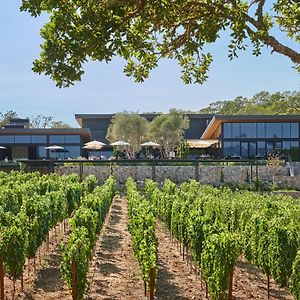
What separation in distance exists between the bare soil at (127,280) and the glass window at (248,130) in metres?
28.0

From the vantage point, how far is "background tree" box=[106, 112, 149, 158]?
149ft

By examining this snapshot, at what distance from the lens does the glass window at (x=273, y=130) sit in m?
37.9

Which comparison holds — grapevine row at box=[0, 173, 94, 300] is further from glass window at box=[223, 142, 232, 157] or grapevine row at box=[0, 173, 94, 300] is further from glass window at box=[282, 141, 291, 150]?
glass window at box=[282, 141, 291, 150]

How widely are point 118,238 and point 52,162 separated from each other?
1549 centimetres

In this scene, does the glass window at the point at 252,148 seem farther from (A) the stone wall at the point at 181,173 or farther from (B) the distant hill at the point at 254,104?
(B) the distant hill at the point at 254,104

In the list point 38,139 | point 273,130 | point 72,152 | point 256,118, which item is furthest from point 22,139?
point 273,130

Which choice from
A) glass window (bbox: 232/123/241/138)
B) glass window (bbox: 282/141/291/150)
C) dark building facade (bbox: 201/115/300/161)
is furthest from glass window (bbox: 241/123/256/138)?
glass window (bbox: 282/141/291/150)

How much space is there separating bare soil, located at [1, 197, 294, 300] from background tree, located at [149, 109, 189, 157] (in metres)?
35.1

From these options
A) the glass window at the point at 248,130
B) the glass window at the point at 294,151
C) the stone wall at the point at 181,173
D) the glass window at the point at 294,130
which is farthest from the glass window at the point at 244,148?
the stone wall at the point at 181,173

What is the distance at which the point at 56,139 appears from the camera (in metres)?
41.0

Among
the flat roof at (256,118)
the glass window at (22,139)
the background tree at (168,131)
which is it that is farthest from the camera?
the background tree at (168,131)

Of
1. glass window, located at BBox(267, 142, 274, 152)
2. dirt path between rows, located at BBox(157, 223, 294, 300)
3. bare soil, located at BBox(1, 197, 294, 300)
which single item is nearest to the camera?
bare soil, located at BBox(1, 197, 294, 300)

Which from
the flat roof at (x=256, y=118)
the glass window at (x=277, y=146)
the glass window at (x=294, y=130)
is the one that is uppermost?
the flat roof at (x=256, y=118)

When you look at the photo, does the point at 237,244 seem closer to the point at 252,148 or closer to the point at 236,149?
the point at 236,149
